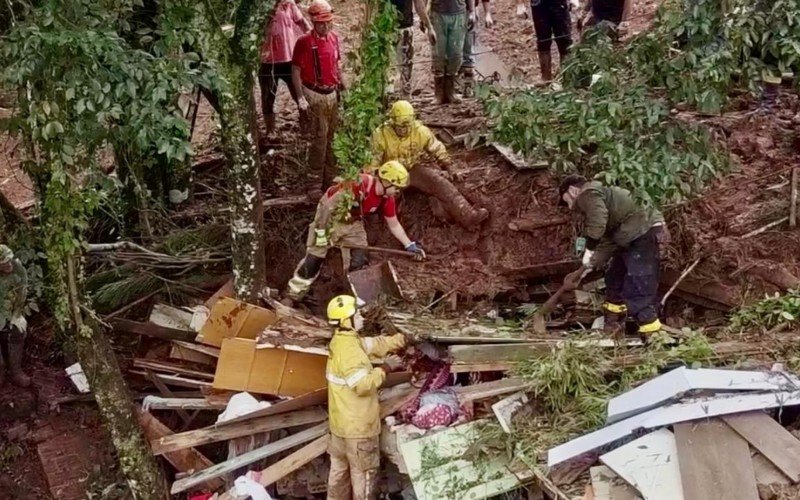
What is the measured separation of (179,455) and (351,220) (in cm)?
260

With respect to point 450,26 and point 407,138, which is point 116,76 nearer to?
point 407,138

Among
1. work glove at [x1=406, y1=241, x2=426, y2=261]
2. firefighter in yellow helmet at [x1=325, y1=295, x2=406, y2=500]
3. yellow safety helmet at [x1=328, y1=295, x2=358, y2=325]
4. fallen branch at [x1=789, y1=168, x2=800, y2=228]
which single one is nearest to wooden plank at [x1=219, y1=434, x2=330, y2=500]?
firefighter in yellow helmet at [x1=325, y1=295, x2=406, y2=500]

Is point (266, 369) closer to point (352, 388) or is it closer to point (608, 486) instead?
point (352, 388)

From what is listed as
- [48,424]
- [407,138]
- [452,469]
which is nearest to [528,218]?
[407,138]

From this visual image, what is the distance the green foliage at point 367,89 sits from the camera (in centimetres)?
645

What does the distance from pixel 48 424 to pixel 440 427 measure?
14.4ft

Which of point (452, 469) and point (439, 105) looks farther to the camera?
point (439, 105)

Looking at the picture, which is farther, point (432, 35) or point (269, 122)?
point (269, 122)

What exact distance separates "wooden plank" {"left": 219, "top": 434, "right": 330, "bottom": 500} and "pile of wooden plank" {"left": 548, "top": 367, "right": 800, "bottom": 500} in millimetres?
2131

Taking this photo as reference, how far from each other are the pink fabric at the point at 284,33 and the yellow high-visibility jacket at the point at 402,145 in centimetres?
167

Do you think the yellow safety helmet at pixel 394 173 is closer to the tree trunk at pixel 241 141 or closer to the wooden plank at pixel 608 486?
the tree trunk at pixel 241 141

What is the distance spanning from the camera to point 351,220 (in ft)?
27.0

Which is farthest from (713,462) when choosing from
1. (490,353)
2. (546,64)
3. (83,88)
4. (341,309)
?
(546,64)

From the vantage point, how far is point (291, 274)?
902 centimetres
